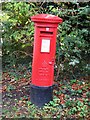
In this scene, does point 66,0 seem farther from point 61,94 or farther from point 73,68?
point 61,94

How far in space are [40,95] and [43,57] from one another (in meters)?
0.59

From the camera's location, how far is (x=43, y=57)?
13.0ft

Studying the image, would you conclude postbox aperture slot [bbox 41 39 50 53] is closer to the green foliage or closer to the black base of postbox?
the black base of postbox

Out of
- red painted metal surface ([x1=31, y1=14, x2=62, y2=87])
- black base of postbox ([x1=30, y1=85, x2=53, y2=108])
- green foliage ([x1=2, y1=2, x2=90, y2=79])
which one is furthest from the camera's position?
green foliage ([x1=2, y1=2, x2=90, y2=79])

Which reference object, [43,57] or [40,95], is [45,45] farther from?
[40,95]

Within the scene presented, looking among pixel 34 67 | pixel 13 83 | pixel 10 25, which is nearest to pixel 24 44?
pixel 10 25

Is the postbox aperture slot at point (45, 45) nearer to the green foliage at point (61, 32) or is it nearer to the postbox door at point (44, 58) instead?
the postbox door at point (44, 58)

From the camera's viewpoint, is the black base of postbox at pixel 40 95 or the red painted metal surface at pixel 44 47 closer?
the red painted metal surface at pixel 44 47

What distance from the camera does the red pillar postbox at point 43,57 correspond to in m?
3.86

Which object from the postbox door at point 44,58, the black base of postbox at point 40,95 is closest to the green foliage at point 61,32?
the postbox door at point 44,58

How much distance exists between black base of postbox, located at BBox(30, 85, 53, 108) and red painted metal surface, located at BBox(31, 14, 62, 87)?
0.07 metres

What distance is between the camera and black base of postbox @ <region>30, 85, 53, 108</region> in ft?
13.1

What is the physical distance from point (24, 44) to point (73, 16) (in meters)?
1.28

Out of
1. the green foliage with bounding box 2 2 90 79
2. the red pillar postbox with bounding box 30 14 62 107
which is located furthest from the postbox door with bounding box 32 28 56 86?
the green foliage with bounding box 2 2 90 79
